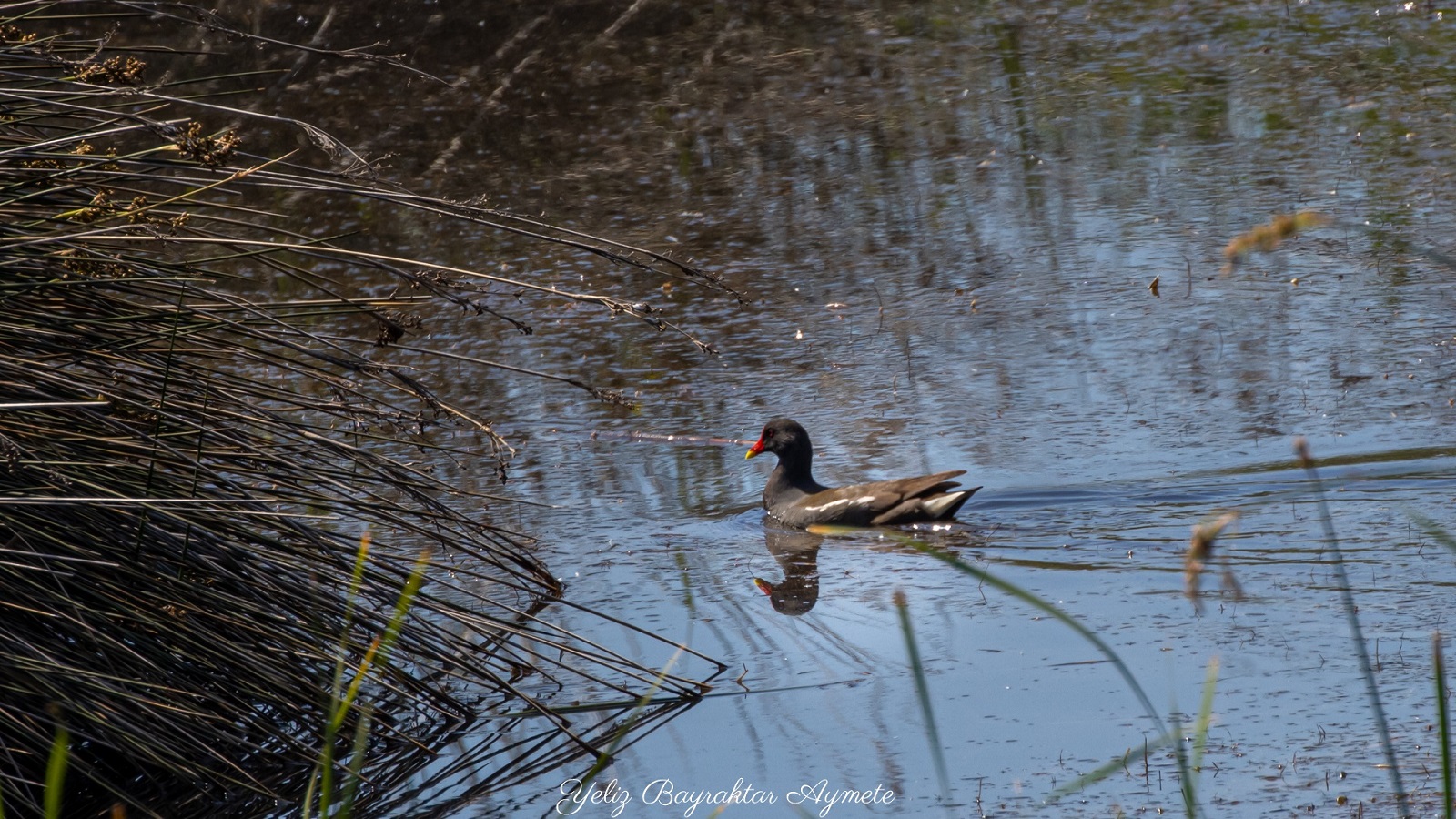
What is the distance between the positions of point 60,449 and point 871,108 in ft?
32.2

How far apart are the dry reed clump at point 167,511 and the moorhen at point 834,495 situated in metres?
2.07

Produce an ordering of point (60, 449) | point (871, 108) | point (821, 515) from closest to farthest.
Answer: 1. point (60, 449)
2. point (821, 515)
3. point (871, 108)

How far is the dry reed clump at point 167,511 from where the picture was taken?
4.19 m

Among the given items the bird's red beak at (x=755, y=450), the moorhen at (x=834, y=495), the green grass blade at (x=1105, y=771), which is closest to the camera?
the green grass blade at (x=1105, y=771)

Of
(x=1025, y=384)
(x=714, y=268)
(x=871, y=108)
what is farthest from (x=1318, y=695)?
(x=871, y=108)

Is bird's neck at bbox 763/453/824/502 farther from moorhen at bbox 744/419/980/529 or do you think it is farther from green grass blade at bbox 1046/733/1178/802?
green grass blade at bbox 1046/733/1178/802

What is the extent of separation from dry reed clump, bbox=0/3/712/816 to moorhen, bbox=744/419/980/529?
6.78 feet

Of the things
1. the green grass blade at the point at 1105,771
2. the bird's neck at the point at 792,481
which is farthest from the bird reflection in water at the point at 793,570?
the green grass blade at the point at 1105,771

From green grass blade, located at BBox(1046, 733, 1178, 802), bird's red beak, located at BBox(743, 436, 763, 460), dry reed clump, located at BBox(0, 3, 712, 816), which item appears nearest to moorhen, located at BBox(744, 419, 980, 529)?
bird's red beak, located at BBox(743, 436, 763, 460)

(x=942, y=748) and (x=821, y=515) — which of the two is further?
(x=821, y=515)

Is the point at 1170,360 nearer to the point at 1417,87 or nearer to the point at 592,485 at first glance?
the point at 592,485

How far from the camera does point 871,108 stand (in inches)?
529

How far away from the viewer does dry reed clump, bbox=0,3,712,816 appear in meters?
4.19

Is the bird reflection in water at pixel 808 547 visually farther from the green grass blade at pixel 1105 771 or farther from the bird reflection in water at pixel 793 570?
the green grass blade at pixel 1105 771
